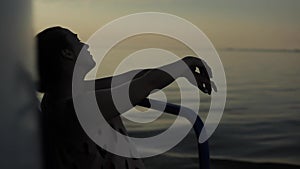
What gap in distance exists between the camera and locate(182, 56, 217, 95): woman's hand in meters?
1.08

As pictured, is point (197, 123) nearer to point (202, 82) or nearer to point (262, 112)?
point (202, 82)

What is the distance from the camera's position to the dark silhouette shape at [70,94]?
1.05 m

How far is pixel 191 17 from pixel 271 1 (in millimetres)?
419

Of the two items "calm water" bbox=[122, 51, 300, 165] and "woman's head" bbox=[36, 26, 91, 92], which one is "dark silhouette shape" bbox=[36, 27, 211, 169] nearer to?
"woman's head" bbox=[36, 26, 91, 92]

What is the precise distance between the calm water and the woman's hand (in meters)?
1.36

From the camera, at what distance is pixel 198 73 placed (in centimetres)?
109

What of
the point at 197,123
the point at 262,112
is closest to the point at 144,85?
the point at 197,123

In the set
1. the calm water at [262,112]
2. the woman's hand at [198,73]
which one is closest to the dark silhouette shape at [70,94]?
the woman's hand at [198,73]

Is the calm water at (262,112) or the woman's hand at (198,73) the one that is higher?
the woman's hand at (198,73)

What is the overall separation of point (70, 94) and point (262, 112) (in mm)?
1694

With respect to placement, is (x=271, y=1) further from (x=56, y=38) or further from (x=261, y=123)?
(x=56, y=38)

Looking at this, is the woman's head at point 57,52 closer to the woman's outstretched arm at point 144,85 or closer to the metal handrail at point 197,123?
the woman's outstretched arm at point 144,85

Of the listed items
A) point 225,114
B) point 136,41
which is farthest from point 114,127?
point 225,114

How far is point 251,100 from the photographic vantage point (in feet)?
8.63
